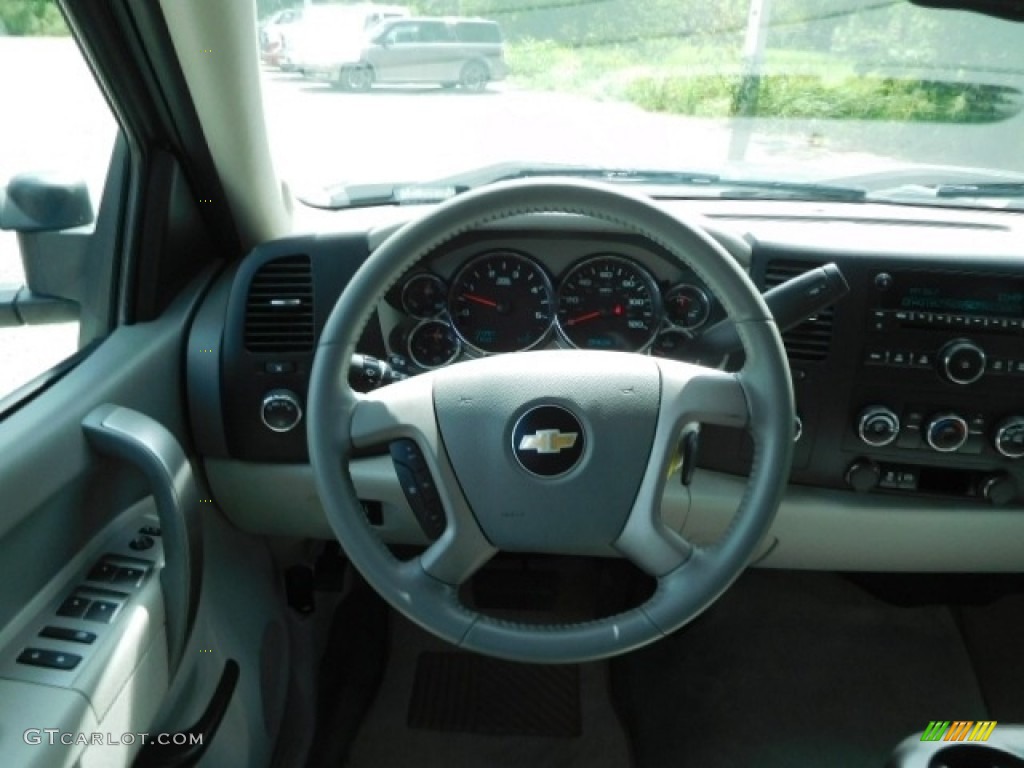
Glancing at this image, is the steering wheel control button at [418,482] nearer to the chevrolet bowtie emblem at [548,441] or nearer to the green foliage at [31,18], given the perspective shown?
the chevrolet bowtie emblem at [548,441]

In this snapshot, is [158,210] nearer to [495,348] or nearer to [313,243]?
[313,243]

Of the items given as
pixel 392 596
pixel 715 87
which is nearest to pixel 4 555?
pixel 392 596

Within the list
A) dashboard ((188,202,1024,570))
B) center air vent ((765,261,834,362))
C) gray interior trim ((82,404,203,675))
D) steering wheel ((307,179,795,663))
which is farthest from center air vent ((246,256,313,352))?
center air vent ((765,261,834,362))

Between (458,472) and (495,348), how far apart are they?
0.62 meters

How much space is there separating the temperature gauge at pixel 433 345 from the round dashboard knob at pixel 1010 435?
1.16 m

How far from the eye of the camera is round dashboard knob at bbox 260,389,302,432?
75.0 inches

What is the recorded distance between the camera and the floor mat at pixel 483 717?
Answer: 225 cm

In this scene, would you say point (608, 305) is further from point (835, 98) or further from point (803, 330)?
point (835, 98)

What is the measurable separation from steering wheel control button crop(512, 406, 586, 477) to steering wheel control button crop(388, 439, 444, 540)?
0.14m

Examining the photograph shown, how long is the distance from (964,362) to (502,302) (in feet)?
3.16

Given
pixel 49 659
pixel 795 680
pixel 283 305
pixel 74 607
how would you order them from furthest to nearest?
1. pixel 795 680
2. pixel 283 305
3. pixel 74 607
4. pixel 49 659

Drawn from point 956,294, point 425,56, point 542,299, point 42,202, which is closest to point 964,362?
point 956,294

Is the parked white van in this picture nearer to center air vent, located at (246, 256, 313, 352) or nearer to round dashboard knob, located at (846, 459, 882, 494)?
center air vent, located at (246, 256, 313, 352)

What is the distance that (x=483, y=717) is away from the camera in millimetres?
2357
